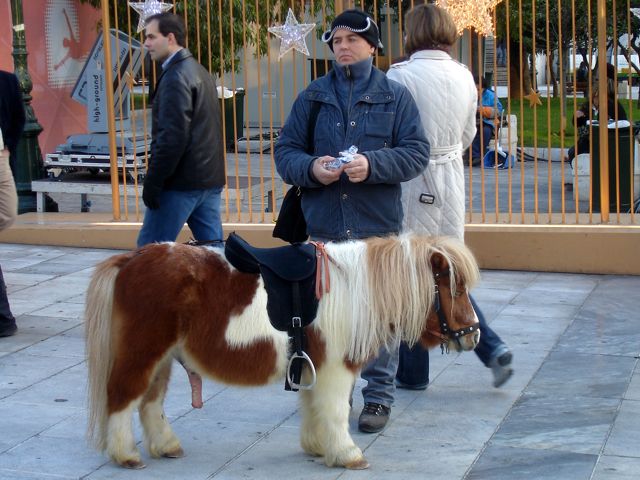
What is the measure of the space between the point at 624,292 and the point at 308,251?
431 cm

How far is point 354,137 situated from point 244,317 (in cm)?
108

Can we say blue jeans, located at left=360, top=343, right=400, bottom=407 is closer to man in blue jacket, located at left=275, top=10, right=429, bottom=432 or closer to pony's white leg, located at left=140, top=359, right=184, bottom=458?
man in blue jacket, located at left=275, top=10, right=429, bottom=432

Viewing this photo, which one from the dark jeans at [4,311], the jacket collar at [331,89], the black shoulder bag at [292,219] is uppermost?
the jacket collar at [331,89]

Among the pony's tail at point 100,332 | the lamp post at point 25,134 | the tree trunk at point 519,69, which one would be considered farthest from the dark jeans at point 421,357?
the lamp post at point 25,134

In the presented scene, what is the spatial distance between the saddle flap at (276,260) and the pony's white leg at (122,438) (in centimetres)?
76

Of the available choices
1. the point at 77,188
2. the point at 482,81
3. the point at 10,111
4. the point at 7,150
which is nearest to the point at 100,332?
the point at 7,150

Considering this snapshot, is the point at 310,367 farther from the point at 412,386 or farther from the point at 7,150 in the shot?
the point at 7,150

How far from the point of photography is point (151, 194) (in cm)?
607

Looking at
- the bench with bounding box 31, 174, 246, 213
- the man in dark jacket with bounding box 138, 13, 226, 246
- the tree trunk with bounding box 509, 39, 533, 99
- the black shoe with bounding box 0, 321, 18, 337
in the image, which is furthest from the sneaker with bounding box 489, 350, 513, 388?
the bench with bounding box 31, 174, 246, 213

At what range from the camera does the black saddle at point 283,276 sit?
169 inches

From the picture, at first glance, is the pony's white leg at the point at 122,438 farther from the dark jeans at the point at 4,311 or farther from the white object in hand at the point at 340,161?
the dark jeans at the point at 4,311

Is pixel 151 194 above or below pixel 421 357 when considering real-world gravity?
above

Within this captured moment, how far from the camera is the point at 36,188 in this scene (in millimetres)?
10719

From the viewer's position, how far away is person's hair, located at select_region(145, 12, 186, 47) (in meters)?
6.15
